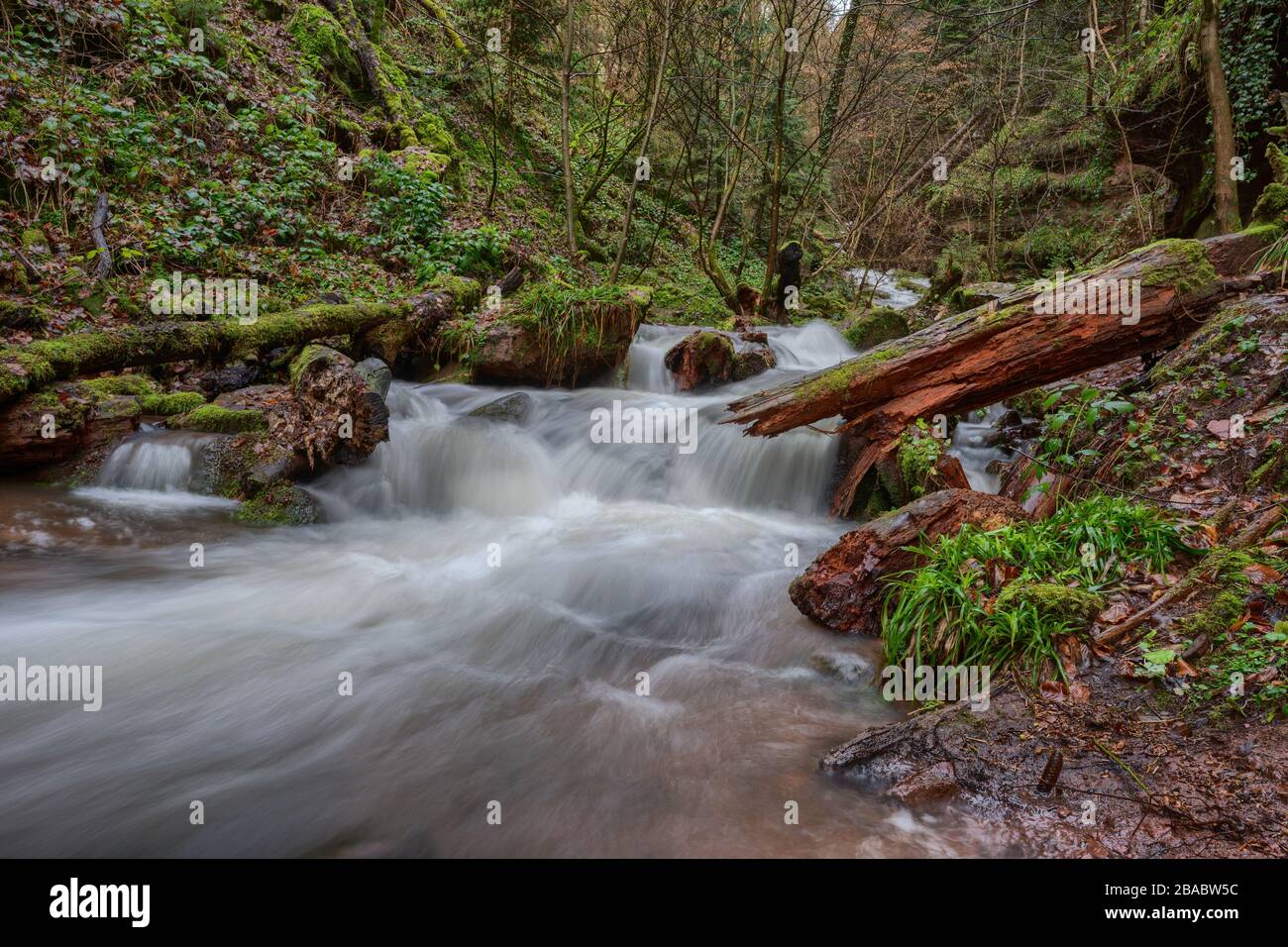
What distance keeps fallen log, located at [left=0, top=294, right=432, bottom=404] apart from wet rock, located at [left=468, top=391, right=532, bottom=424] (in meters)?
1.88

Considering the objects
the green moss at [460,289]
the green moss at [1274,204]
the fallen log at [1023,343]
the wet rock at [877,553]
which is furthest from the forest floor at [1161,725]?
the green moss at [460,289]

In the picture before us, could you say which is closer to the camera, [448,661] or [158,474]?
[448,661]

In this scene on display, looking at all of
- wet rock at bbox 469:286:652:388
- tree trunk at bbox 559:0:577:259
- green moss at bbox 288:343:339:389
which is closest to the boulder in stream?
→ wet rock at bbox 469:286:652:388

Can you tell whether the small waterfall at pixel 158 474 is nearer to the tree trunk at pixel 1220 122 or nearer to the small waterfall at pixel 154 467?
the small waterfall at pixel 154 467

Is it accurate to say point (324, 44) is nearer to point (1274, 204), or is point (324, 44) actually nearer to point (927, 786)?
point (1274, 204)

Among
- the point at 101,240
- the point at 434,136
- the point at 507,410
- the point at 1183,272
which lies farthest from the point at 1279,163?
the point at 434,136

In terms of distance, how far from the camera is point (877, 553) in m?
3.98

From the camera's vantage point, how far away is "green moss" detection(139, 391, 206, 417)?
6.98 metres

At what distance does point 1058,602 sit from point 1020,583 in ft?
0.77

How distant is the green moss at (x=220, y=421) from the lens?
6.73 metres

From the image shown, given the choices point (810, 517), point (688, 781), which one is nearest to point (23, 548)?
point (688, 781)

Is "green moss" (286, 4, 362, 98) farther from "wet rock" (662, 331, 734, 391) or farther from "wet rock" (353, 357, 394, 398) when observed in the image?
"wet rock" (662, 331, 734, 391)
